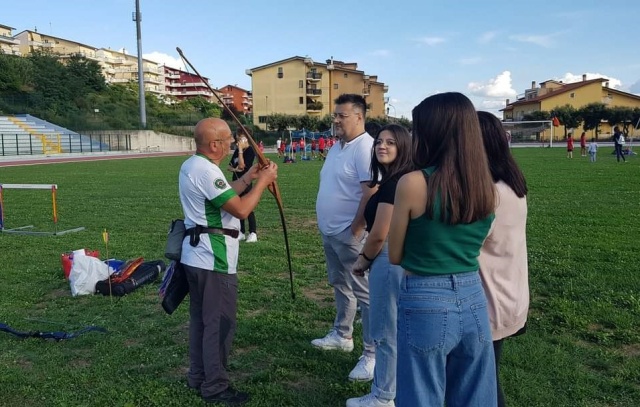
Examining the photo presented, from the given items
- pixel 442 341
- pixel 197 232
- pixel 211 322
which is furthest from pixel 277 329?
pixel 442 341

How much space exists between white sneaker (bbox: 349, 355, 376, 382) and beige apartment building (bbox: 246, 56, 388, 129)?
263 ft

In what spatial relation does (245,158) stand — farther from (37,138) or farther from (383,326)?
(37,138)

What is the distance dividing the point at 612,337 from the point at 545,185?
12243mm

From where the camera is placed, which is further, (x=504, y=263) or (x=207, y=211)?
(x=207, y=211)

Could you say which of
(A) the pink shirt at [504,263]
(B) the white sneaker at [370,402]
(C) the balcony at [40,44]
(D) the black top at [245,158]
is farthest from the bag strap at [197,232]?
(C) the balcony at [40,44]

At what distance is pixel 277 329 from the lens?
4992 millimetres

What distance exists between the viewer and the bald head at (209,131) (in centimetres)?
352

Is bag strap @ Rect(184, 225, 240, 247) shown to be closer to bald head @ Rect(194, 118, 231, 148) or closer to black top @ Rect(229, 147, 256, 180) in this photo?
bald head @ Rect(194, 118, 231, 148)

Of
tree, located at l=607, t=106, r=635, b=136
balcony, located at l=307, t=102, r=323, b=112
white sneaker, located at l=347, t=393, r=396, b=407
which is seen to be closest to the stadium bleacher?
balcony, located at l=307, t=102, r=323, b=112

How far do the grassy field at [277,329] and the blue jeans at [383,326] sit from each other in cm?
44

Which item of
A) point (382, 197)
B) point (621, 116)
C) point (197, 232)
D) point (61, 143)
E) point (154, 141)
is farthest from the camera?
point (621, 116)

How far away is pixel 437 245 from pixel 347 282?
2207 mm

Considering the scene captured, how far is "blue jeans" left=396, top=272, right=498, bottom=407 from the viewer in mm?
2191

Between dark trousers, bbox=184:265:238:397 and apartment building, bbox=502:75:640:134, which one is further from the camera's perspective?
apartment building, bbox=502:75:640:134
